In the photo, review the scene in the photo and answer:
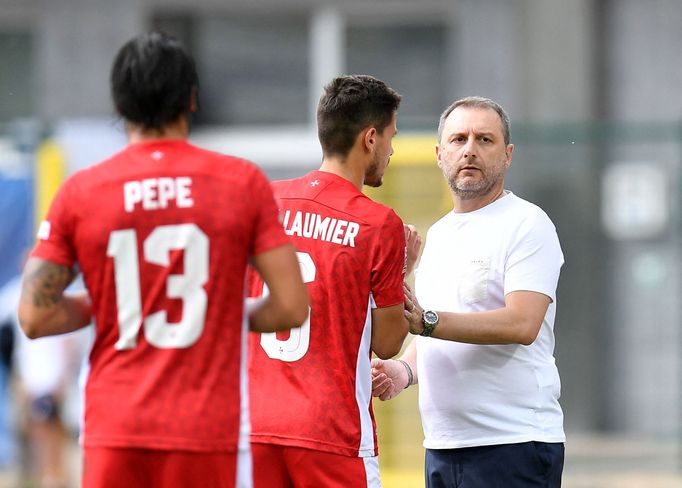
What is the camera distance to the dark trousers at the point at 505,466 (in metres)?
4.77

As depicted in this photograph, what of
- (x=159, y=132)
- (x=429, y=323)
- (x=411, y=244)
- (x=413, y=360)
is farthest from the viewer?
(x=413, y=360)

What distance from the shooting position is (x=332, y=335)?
14.8 feet

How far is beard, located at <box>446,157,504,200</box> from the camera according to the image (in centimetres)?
492

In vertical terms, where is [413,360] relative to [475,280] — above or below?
below

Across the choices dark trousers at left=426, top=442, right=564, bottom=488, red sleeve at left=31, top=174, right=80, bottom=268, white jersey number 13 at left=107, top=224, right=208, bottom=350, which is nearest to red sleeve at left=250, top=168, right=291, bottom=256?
white jersey number 13 at left=107, top=224, right=208, bottom=350

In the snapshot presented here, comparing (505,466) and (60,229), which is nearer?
(60,229)

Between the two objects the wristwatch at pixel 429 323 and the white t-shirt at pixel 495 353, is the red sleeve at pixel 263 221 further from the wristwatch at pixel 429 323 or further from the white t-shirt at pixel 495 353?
the white t-shirt at pixel 495 353

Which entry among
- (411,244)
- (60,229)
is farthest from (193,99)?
(411,244)

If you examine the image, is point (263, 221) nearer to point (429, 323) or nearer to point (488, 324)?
point (429, 323)

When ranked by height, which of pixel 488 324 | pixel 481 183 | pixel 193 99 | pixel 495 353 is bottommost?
pixel 495 353

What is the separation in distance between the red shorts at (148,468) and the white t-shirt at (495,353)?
1359 millimetres

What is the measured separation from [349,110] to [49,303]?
4.49 feet

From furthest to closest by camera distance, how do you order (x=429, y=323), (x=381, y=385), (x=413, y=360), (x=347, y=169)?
(x=413, y=360)
(x=381, y=385)
(x=347, y=169)
(x=429, y=323)

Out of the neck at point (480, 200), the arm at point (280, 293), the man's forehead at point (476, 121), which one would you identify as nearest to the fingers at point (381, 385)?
the neck at point (480, 200)
